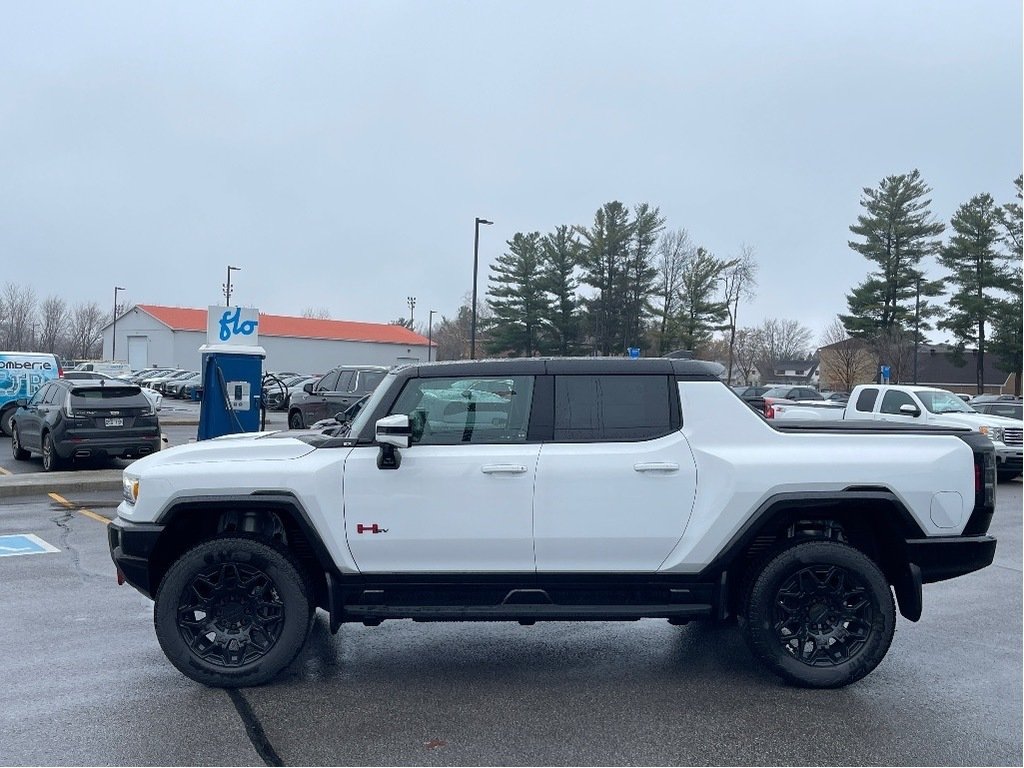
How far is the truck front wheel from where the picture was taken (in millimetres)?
5121

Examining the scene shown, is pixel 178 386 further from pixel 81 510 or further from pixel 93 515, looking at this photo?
pixel 93 515

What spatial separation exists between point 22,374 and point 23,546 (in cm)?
1445

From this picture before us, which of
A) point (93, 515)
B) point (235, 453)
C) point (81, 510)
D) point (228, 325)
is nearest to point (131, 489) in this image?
point (235, 453)

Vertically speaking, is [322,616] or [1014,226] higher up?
[1014,226]

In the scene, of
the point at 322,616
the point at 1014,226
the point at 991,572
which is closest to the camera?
the point at 322,616

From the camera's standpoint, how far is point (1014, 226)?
168 feet

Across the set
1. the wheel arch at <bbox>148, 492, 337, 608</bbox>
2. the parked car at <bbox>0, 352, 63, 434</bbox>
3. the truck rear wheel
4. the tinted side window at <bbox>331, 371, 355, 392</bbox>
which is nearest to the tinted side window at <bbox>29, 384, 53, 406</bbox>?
the parked car at <bbox>0, 352, 63, 434</bbox>

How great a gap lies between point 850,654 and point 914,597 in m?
0.48

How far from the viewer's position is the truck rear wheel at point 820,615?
5.16 metres

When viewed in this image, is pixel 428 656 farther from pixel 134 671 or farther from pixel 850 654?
pixel 850 654

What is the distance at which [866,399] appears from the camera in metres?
19.4

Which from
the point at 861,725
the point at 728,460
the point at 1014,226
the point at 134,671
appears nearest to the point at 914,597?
the point at 861,725

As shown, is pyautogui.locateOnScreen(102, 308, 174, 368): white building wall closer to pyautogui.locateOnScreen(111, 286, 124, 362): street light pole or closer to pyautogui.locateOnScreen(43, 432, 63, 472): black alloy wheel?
pyautogui.locateOnScreen(111, 286, 124, 362): street light pole

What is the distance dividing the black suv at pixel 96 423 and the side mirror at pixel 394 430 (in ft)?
38.0
